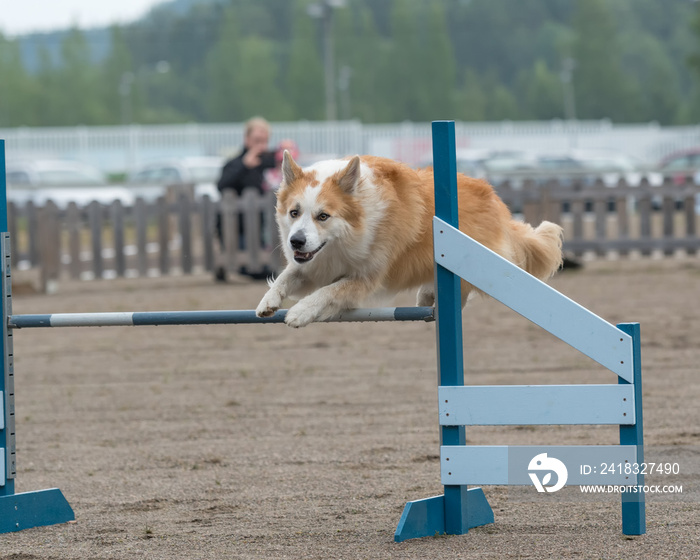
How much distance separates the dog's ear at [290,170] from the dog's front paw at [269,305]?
48 cm

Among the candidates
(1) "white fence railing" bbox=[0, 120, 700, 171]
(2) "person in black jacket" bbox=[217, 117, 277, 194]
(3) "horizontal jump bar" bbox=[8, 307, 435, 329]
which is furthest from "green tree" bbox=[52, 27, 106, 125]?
(3) "horizontal jump bar" bbox=[8, 307, 435, 329]

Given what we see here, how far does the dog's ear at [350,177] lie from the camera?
4.04 metres

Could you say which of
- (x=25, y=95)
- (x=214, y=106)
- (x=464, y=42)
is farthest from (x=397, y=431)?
(x=464, y=42)

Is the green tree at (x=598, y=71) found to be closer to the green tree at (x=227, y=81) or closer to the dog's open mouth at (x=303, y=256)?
the green tree at (x=227, y=81)

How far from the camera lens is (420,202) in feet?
14.0

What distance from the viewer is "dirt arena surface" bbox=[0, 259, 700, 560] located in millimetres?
3836

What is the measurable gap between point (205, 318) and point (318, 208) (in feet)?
2.00

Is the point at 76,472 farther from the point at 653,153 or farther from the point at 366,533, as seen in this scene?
the point at 653,153

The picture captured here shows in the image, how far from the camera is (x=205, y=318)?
3.90 m

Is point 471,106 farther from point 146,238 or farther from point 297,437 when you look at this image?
point 297,437

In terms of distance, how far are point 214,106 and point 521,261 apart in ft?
254

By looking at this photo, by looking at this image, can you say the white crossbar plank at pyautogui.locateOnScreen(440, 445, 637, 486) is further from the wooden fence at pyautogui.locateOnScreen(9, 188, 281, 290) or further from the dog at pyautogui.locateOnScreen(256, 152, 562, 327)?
the wooden fence at pyautogui.locateOnScreen(9, 188, 281, 290)

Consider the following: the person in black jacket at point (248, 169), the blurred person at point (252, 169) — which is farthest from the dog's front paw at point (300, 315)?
the person in black jacket at point (248, 169)

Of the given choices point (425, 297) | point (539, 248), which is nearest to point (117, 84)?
point (425, 297)
